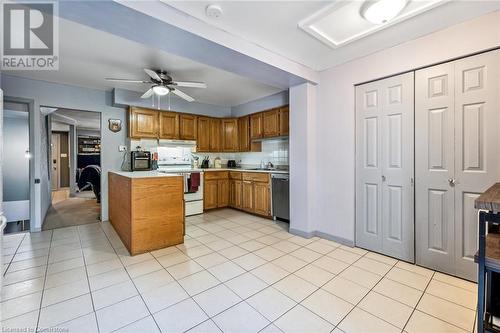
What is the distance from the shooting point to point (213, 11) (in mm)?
1939

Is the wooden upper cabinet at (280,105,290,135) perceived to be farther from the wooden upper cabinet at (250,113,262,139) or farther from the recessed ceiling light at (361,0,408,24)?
the recessed ceiling light at (361,0,408,24)

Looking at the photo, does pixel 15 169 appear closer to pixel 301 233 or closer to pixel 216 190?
pixel 216 190

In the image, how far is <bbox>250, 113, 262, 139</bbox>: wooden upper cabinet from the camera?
5000 millimetres

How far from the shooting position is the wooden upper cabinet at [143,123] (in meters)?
4.45

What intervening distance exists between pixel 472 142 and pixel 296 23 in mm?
2060

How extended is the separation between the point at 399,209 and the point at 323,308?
159 centimetres

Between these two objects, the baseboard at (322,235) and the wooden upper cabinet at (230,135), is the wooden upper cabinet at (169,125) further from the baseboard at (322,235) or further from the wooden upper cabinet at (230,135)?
the baseboard at (322,235)

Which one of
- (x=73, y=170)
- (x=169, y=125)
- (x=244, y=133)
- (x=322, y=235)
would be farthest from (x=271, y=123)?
(x=73, y=170)

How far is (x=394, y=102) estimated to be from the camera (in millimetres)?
2650

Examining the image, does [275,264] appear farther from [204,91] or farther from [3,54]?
[3,54]

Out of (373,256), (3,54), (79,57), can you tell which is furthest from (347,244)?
(3,54)

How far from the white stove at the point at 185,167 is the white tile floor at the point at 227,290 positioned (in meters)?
1.71

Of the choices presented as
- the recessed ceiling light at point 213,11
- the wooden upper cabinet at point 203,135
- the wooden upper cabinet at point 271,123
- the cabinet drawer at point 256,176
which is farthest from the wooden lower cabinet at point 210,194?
the recessed ceiling light at point 213,11

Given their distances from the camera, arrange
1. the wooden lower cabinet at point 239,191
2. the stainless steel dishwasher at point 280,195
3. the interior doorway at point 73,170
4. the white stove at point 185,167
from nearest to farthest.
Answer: the stainless steel dishwasher at point 280,195 < the wooden lower cabinet at point 239,191 < the white stove at point 185,167 < the interior doorway at point 73,170
